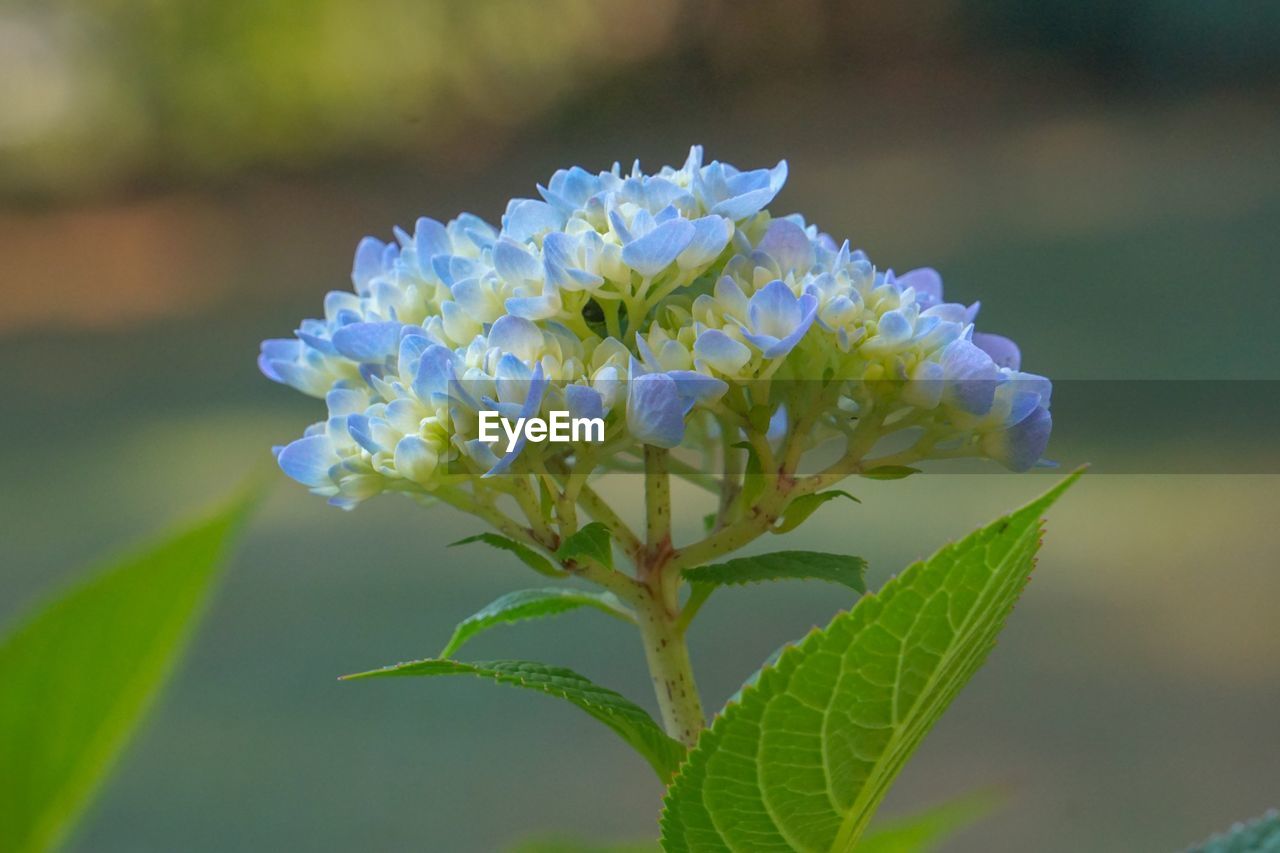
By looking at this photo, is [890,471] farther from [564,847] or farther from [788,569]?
[564,847]

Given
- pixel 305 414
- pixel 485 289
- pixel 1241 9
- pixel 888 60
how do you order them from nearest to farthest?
1. pixel 485 289
2. pixel 305 414
3. pixel 1241 9
4. pixel 888 60

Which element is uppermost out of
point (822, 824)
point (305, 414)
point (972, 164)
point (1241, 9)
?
point (1241, 9)

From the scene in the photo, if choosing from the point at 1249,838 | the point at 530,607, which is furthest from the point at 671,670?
the point at 1249,838

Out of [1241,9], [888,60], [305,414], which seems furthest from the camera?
[888,60]

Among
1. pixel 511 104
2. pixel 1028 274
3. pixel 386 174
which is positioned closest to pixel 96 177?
pixel 386 174

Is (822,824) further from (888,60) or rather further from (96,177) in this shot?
(96,177)

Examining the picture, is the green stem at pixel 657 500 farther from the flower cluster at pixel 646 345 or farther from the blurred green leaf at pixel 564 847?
the blurred green leaf at pixel 564 847

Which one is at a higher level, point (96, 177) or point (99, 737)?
point (96, 177)
